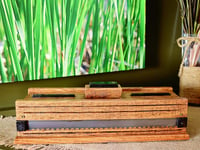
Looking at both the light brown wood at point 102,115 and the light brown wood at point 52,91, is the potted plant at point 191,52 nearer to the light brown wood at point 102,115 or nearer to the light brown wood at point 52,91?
the light brown wood at point 102,115

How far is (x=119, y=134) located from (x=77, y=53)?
0.33 metres

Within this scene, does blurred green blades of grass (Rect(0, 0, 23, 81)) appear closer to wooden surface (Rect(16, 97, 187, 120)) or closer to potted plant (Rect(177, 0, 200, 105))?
wooden surface (Rect(16, 97, 187, 120))

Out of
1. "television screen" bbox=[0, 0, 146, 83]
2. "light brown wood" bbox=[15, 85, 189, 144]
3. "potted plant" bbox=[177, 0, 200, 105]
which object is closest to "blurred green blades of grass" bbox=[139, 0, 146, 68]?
"television screen" bbox=[0, 0, 146, 83]

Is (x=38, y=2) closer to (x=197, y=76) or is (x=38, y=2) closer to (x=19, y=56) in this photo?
(x=19, y=56)

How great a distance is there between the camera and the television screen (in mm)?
769

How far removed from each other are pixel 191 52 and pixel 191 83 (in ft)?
0.37

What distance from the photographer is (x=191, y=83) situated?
3.19 feet

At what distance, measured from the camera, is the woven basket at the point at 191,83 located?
96 centimetres

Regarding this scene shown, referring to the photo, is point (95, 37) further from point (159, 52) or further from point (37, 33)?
point (159, 52)

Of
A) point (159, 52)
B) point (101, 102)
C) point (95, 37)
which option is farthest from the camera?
point (159, 52)

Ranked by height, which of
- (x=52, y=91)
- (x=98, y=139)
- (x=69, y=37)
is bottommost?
(x=98, y=139)

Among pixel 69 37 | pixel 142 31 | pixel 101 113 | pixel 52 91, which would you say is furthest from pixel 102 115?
pixel 142 31

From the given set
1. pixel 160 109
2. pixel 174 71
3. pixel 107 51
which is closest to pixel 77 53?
pixel 107 51

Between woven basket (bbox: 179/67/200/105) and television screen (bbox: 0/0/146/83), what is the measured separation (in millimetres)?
162
